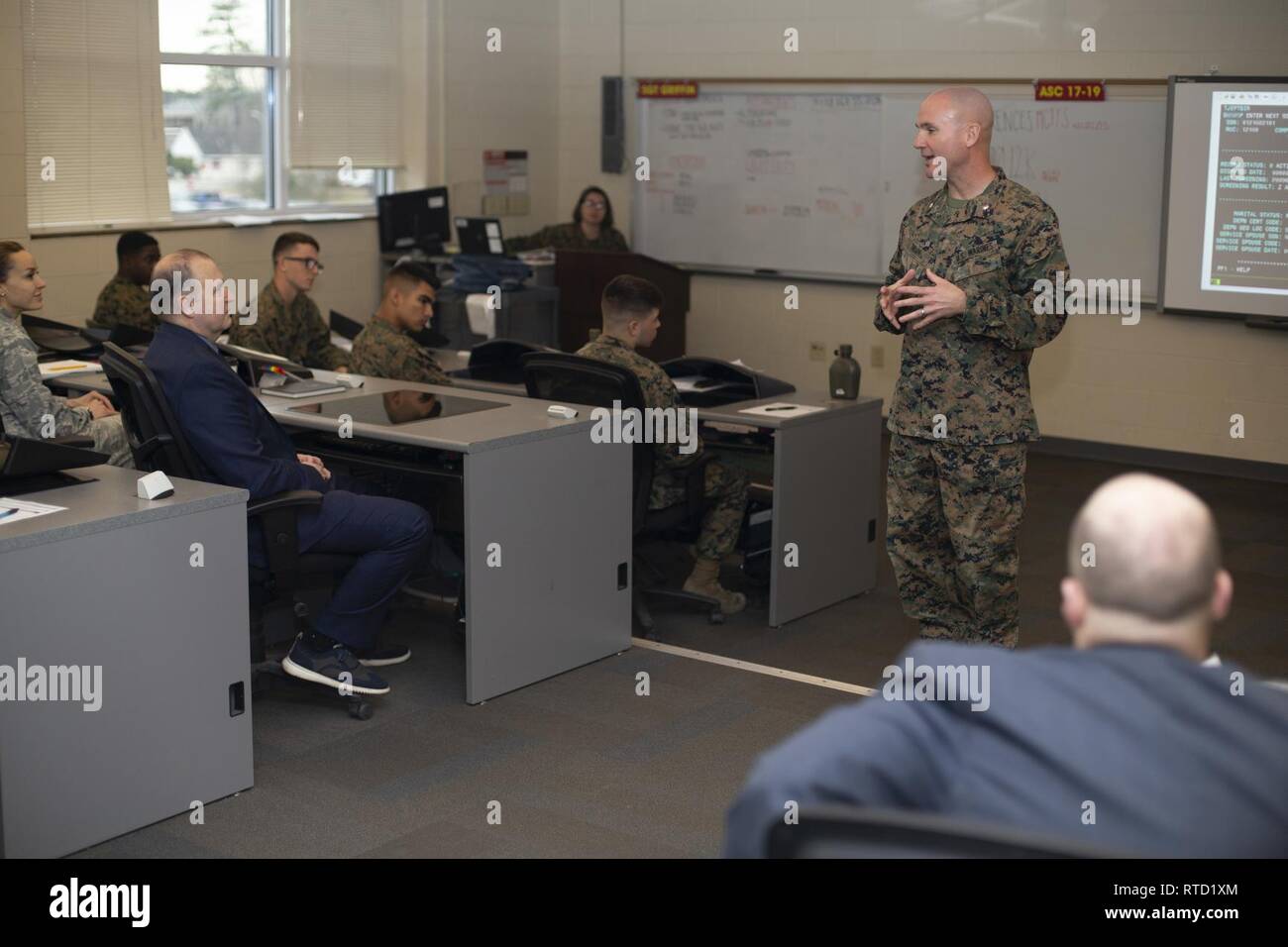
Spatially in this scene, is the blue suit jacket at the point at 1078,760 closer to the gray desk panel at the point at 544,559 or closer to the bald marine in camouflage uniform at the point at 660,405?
the gray desk panel at the point at 544,559

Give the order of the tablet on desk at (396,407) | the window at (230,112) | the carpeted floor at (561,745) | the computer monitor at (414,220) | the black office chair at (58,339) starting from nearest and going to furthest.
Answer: the carpeted floor at (561,745) → the tablet on desk at (396,407) → the black office chair at (58,339) → the window at (230,112) → the computer monitor at (414,220)

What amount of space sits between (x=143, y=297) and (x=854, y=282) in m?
3.71

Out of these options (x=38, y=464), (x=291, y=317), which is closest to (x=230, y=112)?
(x=291, y=317)

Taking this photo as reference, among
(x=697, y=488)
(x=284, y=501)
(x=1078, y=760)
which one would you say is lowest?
(x=697, y=488)

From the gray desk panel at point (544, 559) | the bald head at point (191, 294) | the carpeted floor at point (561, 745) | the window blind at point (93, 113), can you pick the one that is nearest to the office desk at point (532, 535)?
the gray desk panel at point (544, 559)

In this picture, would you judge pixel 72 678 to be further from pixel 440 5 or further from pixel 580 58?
pixel 580 58

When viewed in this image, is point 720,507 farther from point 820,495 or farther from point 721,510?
point 820,495

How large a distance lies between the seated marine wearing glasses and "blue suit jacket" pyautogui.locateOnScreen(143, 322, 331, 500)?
2.00 m

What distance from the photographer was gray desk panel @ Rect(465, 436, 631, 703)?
12.7 feet

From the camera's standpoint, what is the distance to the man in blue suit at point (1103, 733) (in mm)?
1233

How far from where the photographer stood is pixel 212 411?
139 inches

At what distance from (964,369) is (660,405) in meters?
1.05

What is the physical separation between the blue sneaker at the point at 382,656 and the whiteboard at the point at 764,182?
4.31 meters
